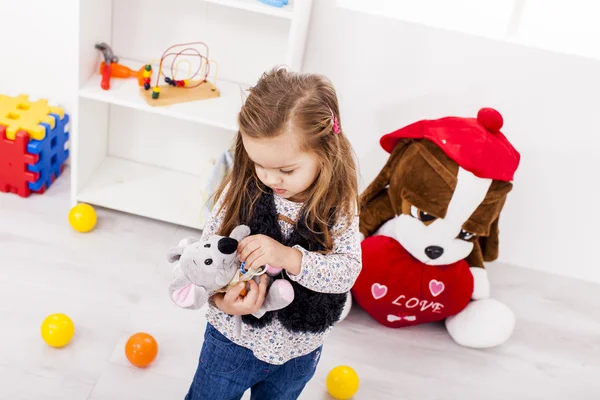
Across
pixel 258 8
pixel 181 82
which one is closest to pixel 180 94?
pixel 181 82

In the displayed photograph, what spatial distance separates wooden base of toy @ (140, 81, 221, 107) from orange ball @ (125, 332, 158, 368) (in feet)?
2.07

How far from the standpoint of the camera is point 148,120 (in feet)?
6.97

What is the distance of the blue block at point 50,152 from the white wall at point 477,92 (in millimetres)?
785

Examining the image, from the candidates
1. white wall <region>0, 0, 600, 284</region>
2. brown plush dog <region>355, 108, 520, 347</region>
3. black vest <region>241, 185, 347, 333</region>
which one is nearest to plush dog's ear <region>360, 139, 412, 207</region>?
brown plush dog <region>355, 108, 520, 347</region>

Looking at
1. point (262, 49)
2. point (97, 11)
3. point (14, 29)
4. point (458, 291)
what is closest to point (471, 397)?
point (458, 291)

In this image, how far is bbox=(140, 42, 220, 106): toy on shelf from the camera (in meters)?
1.86

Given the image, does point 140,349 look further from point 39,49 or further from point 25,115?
point 39,49

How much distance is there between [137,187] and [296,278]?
1.20m

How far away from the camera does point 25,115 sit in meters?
2.02

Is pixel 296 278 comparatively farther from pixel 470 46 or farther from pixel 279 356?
pixel 470 46

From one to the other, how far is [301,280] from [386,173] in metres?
0.83

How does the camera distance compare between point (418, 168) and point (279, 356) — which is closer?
point (279, 356)

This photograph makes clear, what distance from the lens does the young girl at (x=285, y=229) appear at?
3.16 feet

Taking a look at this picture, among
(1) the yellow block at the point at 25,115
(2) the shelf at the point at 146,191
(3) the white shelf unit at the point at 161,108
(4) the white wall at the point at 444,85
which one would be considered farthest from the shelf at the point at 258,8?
(1) the yellow block at the point at 25,115
